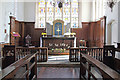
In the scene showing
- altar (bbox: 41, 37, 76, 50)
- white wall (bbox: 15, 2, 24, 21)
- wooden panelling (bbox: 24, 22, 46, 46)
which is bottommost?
altar (bbox: 41, 37, 76, 50)

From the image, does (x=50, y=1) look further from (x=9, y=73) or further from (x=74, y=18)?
(x=9, y=73)

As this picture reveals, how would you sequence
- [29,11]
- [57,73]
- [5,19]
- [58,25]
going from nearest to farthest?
1. [57,73]
2. [5,19]
3. [58,25]
4. [29,11]

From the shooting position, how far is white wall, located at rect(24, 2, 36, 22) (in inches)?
446

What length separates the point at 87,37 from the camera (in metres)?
11.5

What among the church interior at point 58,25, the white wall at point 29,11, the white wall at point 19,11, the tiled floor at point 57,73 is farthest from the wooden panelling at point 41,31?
the tiled floor at point 57,73

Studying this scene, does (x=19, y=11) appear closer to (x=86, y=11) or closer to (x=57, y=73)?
(x=86, y=11)

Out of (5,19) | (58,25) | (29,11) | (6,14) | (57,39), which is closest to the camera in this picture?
(5,19)

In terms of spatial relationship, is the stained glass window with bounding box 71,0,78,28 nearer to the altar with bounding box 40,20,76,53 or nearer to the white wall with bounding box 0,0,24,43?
the altar with bounding box 40,20,76,53

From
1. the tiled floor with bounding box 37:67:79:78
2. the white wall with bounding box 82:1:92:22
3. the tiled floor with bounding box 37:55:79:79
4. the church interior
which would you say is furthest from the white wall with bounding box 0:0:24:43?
the white wall with bounding box 82:1:92:22

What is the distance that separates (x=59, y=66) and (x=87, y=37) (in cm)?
651

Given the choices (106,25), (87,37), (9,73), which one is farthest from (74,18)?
(9,73)

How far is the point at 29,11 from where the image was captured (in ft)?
37.3

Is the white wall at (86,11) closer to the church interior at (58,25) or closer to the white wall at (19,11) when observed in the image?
the church interior at (58,25)

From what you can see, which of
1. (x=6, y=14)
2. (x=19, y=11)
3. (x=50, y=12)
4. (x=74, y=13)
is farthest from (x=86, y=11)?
(x=6, y=14)
